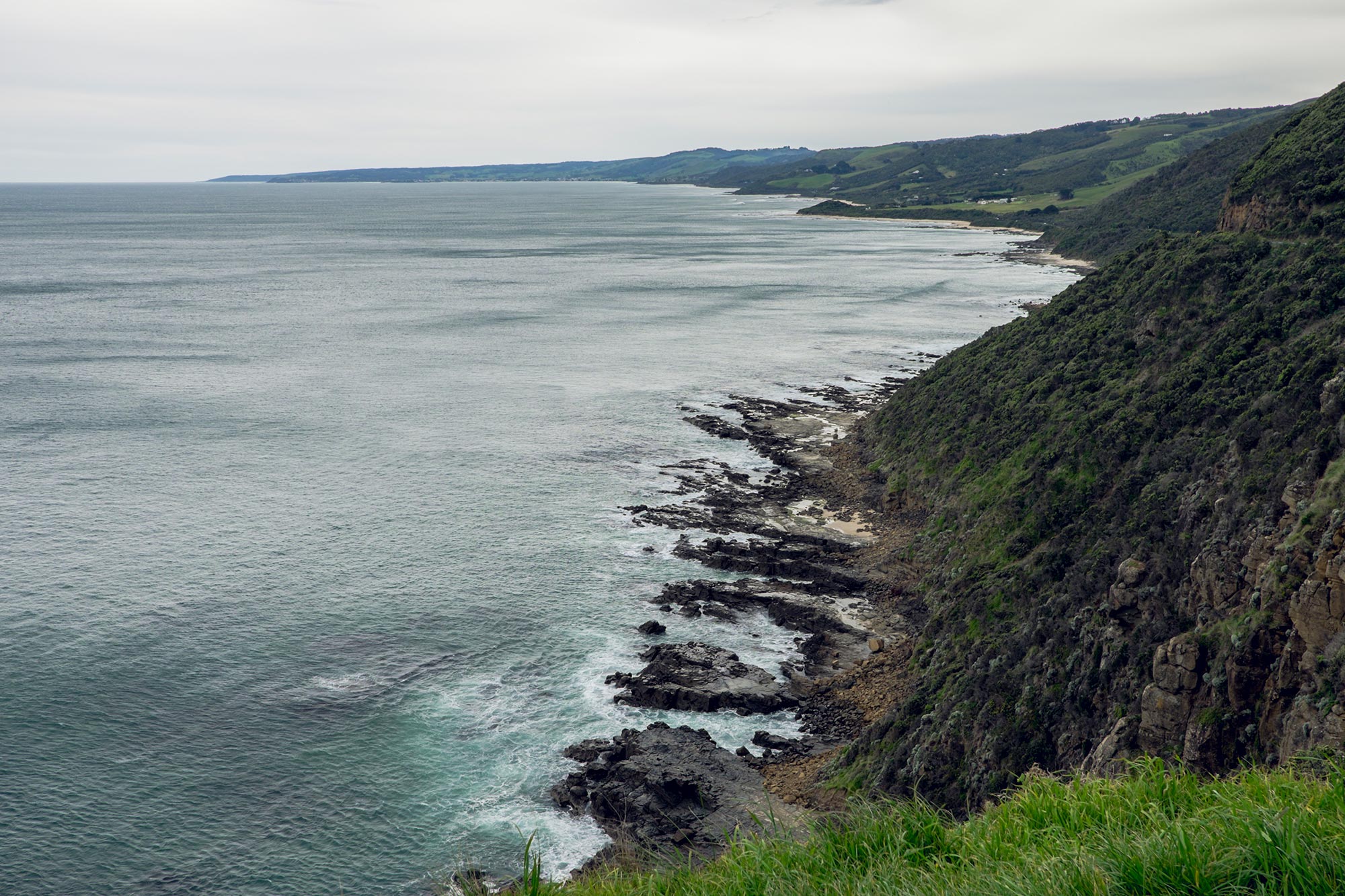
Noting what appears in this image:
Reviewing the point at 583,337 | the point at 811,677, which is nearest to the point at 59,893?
the point at 811,677

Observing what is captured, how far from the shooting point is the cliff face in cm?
2234

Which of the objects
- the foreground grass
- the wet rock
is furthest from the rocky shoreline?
the foreground grass

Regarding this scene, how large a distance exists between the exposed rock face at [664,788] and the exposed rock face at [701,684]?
7.70 feet

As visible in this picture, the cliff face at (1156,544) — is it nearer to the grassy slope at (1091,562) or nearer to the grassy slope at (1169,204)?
the grassy slope at (1091,562)

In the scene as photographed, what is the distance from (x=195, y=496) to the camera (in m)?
55.2

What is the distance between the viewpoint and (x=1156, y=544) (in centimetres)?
2912

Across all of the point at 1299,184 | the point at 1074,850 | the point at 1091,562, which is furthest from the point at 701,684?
the point at 1299,184

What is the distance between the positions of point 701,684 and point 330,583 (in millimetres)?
19740

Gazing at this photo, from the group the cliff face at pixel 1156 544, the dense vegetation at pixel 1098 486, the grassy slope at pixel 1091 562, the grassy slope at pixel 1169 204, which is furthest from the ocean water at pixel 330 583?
the grassy slope at pixel 1169 204

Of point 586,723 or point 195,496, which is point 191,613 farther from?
point 586,723

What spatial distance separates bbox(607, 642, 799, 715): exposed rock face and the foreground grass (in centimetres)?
2216

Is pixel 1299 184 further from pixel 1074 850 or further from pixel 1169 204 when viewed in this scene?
pixel 1169 204

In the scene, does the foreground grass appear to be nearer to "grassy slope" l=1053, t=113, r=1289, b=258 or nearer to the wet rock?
the wet rock

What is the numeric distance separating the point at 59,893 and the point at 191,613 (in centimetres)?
1722
